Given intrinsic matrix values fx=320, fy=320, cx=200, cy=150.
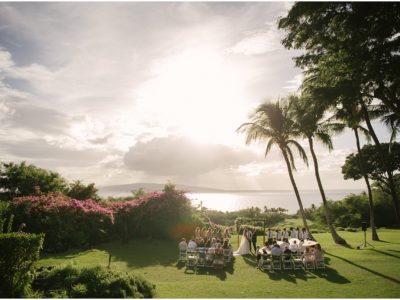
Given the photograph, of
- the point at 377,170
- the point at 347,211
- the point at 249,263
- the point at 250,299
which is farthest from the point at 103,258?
the point at 377,170

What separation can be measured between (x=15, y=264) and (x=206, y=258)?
393 inches

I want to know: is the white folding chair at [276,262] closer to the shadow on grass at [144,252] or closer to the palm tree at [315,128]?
the shadow on grass at [144,252]

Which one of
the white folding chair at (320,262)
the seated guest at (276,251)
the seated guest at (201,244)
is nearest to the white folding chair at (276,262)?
the seated guest at (276,251)

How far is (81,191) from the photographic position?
31.7m

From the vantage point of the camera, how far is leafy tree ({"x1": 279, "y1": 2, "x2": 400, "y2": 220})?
12.3 metres

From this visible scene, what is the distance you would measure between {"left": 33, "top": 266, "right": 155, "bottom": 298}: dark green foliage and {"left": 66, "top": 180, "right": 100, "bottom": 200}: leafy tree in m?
19.5

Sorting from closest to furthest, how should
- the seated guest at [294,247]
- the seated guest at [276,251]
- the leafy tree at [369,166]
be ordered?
1. the seated guest at [276,251]
2. the seated guest at [294,247]
3. the leafy tree at [369,166]

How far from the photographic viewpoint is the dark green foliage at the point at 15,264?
10930mm

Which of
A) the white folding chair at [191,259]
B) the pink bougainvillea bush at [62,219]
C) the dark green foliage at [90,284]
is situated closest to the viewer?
the dark green foliage at [90,284]

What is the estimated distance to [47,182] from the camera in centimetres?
3195

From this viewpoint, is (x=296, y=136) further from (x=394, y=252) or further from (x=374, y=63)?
(x=374, y=63)

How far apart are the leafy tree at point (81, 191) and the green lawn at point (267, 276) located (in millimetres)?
10074

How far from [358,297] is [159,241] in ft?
56.9

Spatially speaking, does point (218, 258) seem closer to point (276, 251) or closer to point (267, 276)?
point (267, 276)
